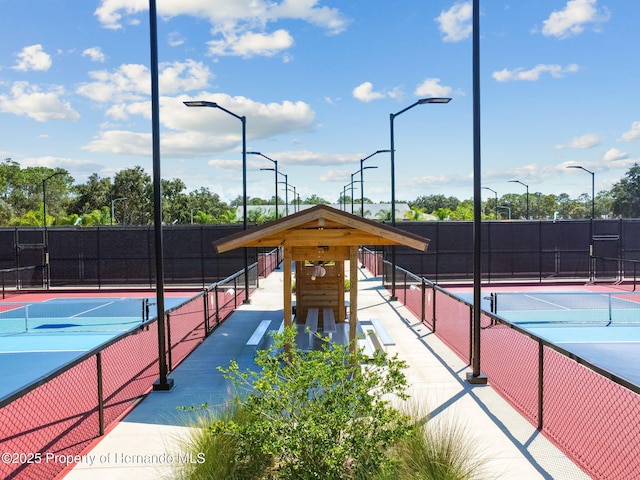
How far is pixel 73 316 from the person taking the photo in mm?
22875

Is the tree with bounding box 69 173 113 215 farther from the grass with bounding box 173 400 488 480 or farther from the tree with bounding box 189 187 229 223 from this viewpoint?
the grass with bounding box 173 400 488 480

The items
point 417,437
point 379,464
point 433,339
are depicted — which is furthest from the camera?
point 433,339

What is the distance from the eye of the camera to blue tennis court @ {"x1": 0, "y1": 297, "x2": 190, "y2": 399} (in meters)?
14.4

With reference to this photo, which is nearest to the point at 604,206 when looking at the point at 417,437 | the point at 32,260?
the point at 32,260

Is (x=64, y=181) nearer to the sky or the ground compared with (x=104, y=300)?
nearer to the sky

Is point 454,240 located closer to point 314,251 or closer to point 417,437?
point 314,251

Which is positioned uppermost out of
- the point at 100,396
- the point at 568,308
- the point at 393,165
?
the point at 393,165

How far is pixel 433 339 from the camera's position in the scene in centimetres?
1377

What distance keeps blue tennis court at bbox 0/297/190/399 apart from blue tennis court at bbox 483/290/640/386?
11563 mm

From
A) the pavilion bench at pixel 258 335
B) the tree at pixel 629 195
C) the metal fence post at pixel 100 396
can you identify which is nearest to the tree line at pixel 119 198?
the tree at pixel 629 195

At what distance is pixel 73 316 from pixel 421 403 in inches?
734

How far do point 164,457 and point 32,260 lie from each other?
3187cm

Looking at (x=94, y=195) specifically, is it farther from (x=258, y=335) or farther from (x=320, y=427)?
(x=320, y=427)

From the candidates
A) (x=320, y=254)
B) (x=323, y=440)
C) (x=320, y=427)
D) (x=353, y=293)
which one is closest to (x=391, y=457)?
(x=323, y=440)
